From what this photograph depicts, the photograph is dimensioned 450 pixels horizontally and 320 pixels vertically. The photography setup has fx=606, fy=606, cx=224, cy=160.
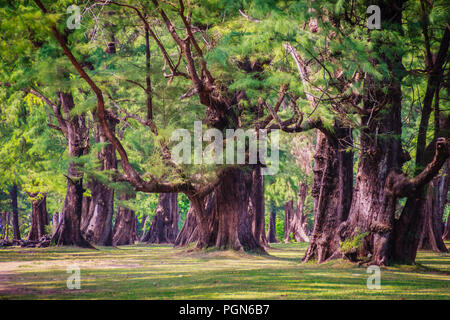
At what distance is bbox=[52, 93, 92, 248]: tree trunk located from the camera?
27.9 meters

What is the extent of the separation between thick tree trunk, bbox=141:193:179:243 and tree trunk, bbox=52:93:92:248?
14366 millimetres

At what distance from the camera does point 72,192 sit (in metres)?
28.7

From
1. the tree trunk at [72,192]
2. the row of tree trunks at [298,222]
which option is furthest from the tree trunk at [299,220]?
the tree trunk at [72,192]

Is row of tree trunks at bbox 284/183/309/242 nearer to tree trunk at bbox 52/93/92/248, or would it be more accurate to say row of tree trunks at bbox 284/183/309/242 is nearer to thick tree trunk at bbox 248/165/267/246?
thick tree trunk at bbox 248/165/267/246

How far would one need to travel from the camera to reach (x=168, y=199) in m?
43.3

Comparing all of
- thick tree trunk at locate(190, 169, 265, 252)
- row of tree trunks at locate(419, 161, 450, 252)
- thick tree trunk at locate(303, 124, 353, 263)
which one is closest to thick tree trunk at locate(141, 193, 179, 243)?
thick tree trunk at locate(190, 169, 265, 252)

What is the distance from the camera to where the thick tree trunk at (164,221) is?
4309cm

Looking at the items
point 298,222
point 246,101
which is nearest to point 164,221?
point 298,222

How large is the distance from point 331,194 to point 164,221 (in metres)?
26.5

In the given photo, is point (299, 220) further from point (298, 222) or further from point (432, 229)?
point (432, 229)

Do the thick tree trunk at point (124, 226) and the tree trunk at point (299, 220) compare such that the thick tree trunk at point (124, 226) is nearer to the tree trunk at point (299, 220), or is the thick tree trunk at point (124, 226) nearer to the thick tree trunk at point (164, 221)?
the thick tree trunk at point (164, 221)

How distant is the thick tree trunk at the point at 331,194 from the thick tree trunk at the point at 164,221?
2514 centimetres

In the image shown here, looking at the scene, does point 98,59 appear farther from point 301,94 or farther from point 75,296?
point 75,296

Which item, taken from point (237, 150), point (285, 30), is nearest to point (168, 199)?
point (237, 150)
